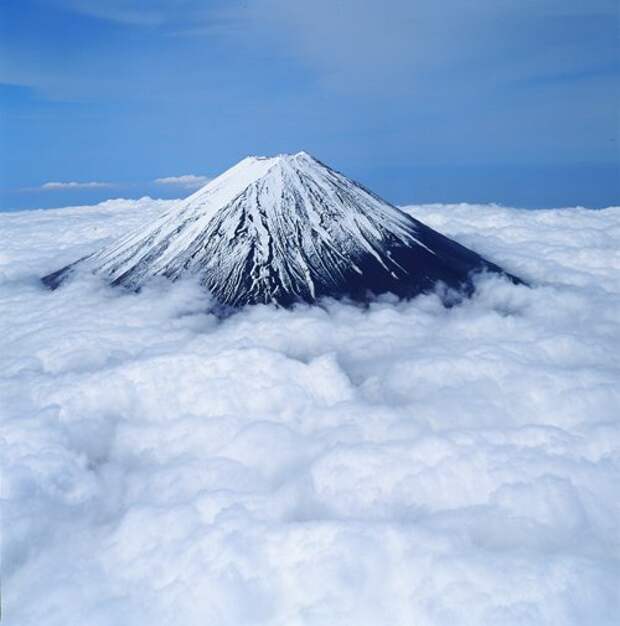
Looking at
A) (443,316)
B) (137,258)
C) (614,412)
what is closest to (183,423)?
(614,412)

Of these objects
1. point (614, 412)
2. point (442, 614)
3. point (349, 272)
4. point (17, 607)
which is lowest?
point (17, 607)

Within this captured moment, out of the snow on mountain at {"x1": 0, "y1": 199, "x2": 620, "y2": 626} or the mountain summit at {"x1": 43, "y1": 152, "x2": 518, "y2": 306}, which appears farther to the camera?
the mountain summit at {"x1": 43, "y1": 152, "x2": 518, "y2": 306}

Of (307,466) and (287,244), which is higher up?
(287,244)

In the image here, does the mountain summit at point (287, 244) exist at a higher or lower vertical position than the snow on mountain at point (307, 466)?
higher

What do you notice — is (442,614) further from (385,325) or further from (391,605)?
(385,325)

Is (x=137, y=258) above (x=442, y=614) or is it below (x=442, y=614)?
above

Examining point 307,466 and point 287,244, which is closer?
point 307,466

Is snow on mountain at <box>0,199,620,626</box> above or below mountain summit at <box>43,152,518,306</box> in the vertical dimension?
below

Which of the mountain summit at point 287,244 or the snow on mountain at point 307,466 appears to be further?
the mountain summit at point 287,244
